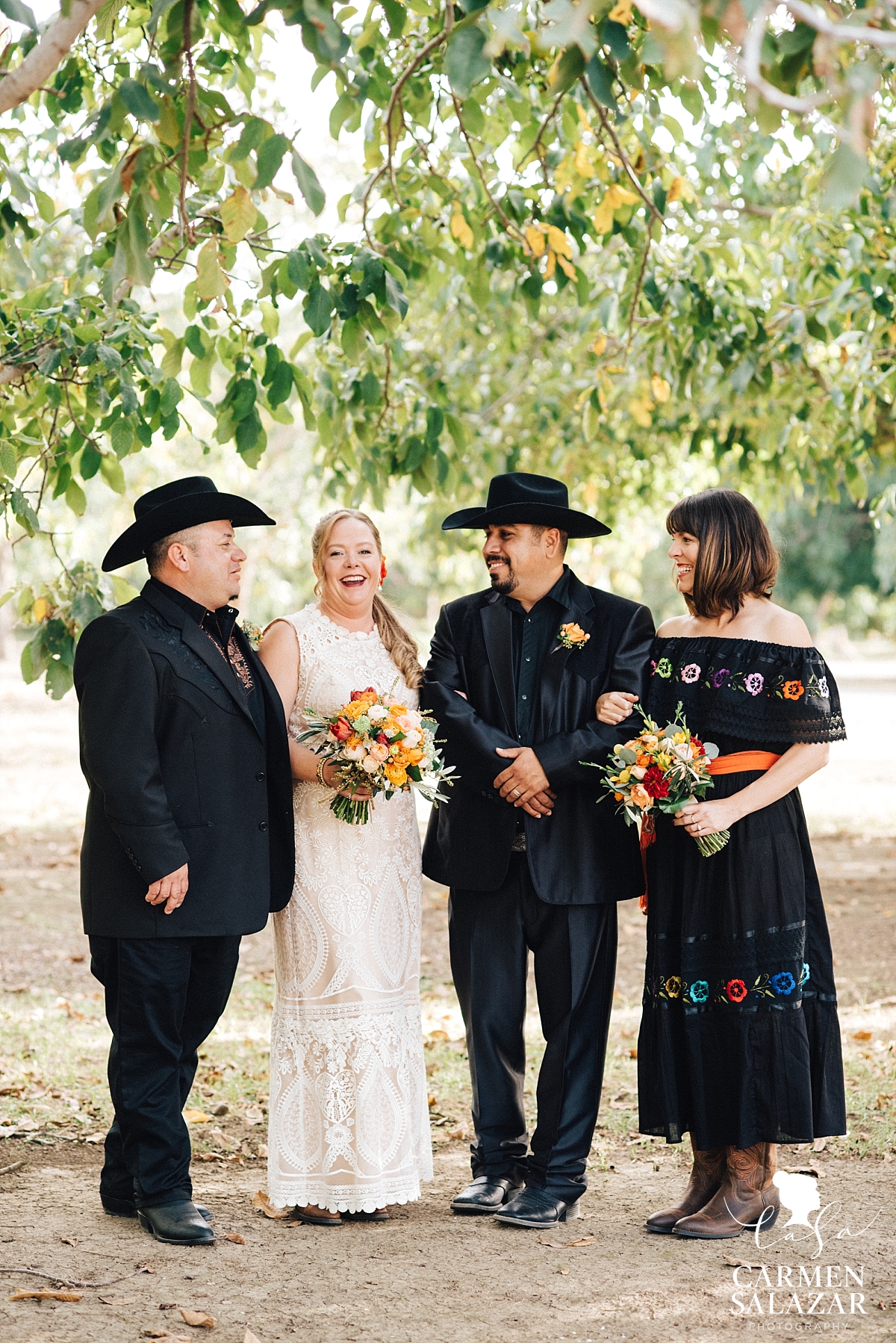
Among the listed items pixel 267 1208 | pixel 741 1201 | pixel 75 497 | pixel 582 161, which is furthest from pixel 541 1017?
pixel 582 161

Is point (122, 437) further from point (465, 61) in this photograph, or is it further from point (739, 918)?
point (739, 918)

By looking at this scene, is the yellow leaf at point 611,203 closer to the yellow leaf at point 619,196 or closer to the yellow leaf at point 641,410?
the yellow leaf at point 619,196

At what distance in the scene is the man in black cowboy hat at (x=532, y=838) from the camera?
4.42m

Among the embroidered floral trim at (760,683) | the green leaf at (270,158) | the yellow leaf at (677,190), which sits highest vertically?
the yellow leaf at (677,190)

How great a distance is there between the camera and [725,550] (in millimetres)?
4355

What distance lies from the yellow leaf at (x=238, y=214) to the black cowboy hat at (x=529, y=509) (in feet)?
4.05

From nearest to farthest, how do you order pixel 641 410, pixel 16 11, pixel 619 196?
pixel 16 11, pixel 619 196, pixel 641 410

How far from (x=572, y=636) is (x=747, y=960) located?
1.20 meters

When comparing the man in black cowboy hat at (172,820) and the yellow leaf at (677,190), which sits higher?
the yellow leaf at (677,190)

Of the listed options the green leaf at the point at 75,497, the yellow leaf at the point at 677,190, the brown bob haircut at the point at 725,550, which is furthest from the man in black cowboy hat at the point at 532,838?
the yellow leaf at the point at 677,190

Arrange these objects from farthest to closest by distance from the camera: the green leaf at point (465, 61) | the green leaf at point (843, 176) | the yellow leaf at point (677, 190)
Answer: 1. the yellow leaf at point (677, 190)
2. the green leaf at point (465, 61)
3. the green leaf at point (843, 176)

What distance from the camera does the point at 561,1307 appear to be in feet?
12.2

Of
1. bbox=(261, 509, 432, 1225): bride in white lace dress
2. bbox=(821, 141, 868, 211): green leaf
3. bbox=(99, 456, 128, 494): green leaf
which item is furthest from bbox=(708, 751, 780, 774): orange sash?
bbox=(99, 456, 128, 494): green leaf

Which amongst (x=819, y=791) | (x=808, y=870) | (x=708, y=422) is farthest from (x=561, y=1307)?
(x=819, y=791)
